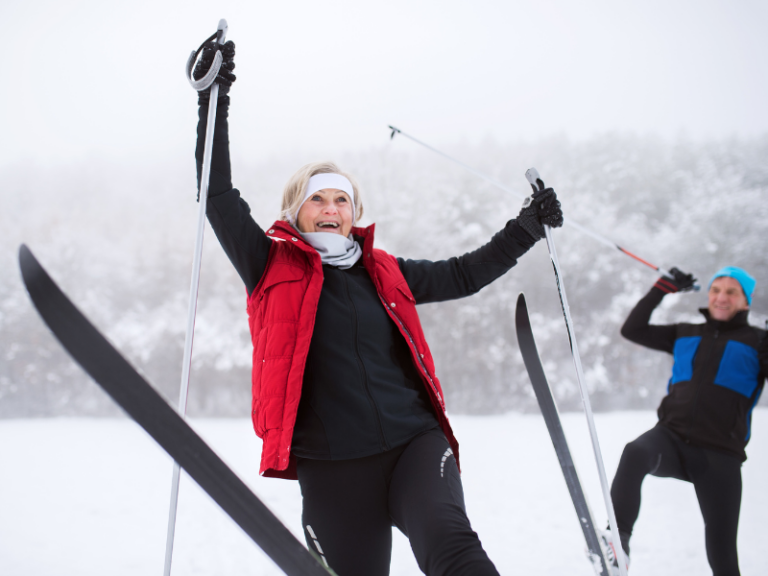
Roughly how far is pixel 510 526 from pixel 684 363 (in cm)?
146

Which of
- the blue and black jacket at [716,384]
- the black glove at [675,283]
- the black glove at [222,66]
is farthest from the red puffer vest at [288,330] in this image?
the black glove at [675,283]

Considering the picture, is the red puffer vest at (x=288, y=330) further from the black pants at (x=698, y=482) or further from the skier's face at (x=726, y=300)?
the skier's face at (x=726, y=300)

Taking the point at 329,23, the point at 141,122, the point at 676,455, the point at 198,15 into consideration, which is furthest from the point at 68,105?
the point at 676,455

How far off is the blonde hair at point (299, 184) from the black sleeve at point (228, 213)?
0.14 meters

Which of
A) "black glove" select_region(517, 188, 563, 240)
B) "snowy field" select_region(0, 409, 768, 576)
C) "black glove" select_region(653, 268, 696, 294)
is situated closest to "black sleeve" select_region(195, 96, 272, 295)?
"black glove" select_region(517, 188, 563, 240)

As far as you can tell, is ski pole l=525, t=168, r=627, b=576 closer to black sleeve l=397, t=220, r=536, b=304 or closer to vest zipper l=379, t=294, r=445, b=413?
black sleeve l=397, t=220, r=536, b=304

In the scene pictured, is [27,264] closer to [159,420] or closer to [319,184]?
[159,420]

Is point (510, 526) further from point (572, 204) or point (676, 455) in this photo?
point (572, 204)

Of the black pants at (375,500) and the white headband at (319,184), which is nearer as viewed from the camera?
the black pants at (375,500)

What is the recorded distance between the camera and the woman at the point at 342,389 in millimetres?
893

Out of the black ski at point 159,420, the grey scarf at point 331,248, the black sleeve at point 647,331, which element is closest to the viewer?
the black ski at point 159,420

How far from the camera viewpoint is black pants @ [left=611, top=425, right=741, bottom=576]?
1515 millimetres

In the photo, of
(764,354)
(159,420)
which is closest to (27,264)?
(159,420)

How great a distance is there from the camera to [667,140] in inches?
362
